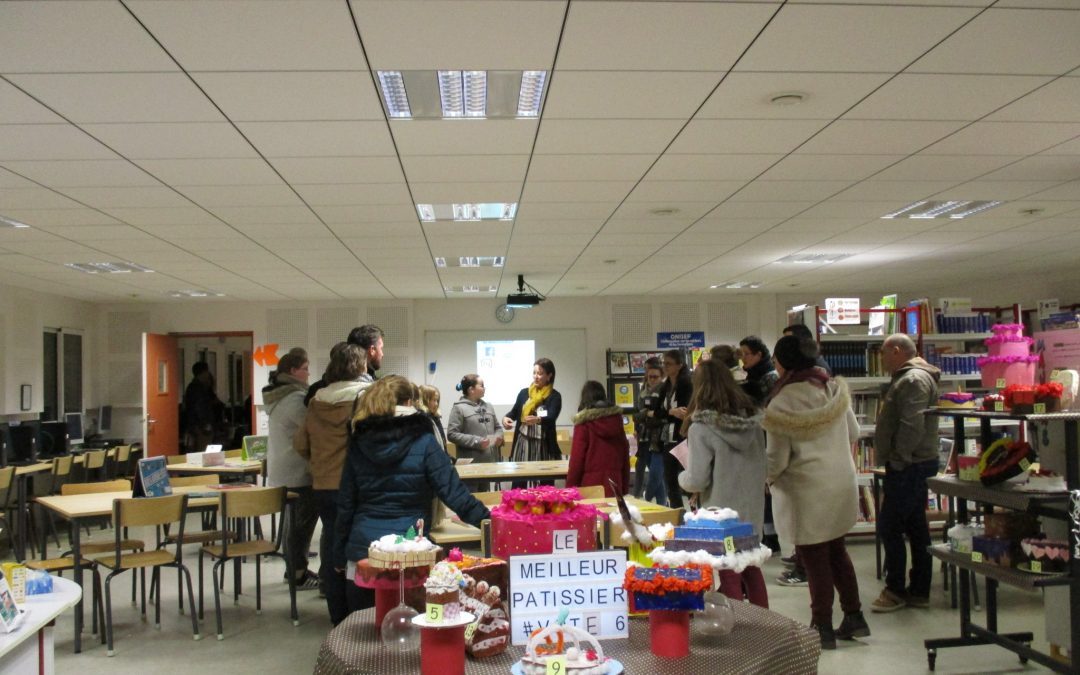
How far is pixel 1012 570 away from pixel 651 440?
375cm

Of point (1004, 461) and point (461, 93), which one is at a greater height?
point (461, 93)

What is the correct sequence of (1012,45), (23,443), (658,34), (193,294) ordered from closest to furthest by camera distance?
(658,34) → (1012,45) → (23,443) → (193,294)

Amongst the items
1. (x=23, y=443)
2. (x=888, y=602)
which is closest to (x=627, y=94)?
(x=888, y=602)

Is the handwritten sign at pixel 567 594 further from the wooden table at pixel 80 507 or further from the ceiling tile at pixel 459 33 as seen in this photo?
the wooden table at pixel 80 507

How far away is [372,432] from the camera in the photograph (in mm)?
3436

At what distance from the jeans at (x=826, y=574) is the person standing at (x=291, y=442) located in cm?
324

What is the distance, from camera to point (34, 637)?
2582mm

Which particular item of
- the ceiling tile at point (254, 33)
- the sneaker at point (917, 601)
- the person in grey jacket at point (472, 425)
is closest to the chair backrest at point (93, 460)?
the person in grey jacket at point (472, 425)

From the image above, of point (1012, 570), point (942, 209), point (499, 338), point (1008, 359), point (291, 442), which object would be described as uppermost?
point (942, 209)

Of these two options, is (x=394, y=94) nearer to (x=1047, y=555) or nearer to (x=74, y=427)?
(x=1047, y=555)

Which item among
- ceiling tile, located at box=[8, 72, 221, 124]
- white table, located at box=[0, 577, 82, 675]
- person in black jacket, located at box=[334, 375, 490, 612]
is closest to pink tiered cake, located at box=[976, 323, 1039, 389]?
person in black jacket, located at box=[334, 375, 490, 612]

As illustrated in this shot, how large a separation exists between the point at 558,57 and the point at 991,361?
17.0 ft

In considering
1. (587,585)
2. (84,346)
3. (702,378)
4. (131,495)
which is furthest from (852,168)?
(84,346)

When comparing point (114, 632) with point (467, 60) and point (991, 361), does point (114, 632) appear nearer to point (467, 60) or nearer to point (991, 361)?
point (467, 60)
